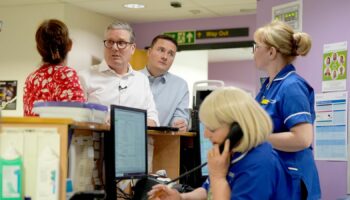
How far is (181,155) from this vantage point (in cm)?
319

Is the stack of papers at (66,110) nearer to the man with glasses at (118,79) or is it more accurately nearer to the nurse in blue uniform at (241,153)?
the nurse in blue uniform at (241,153)

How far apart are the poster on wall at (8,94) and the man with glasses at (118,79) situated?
397 centimetres

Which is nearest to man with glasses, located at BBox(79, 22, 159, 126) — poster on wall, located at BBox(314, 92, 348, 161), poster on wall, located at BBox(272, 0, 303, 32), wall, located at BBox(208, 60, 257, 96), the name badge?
→ the name badge

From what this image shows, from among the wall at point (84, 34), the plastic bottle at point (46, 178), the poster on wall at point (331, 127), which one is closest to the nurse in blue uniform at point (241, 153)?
the plastic bottle at point (46, 178)

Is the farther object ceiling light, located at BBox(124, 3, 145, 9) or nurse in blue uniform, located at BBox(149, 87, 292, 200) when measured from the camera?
ceiling light, located at BBox(124, 3, 145, 9)

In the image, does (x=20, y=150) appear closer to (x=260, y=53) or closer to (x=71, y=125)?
(x=71, y=125)

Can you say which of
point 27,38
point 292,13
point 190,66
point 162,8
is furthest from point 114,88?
point 190,66

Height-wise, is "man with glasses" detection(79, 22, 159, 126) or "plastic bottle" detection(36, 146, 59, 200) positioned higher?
"man with glasses" detection(79, 22, 159, 126)

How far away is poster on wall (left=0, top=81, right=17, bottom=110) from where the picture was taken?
675cm

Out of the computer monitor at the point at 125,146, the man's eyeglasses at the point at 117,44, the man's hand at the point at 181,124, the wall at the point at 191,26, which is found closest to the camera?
the computer monitor at the point at 125,146

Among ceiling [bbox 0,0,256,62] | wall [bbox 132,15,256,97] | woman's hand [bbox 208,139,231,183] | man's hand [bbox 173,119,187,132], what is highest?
ceiling [bbox 0,0,256,62]

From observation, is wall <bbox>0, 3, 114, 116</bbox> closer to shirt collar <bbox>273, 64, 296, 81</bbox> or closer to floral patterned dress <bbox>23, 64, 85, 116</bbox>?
floral patterned dress <bbox>23, 64, 85, 116</bbox>

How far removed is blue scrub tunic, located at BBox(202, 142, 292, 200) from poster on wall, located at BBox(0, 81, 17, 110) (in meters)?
5.27

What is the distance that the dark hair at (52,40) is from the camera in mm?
2479
